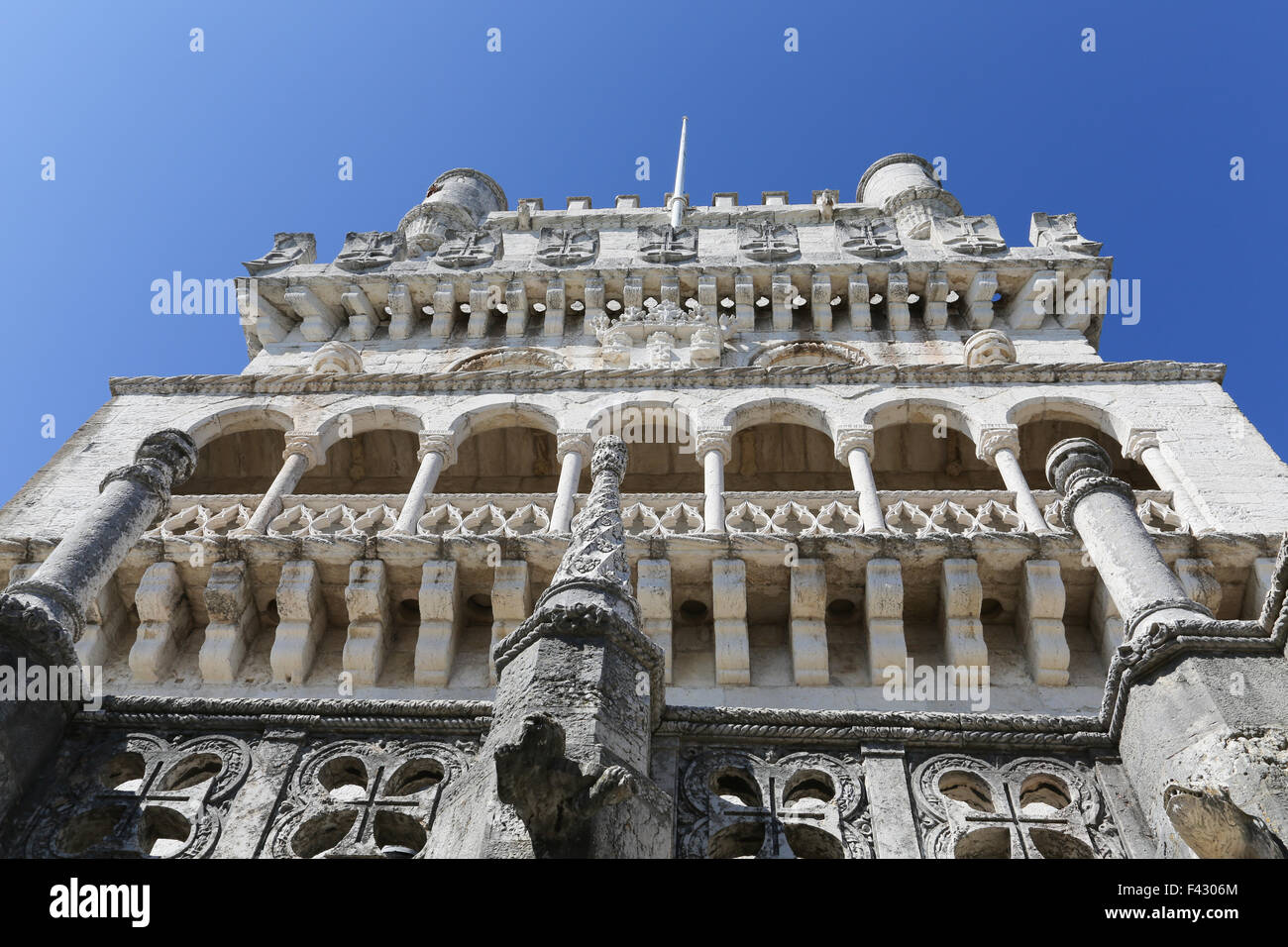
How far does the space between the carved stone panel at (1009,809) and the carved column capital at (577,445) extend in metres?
7.29

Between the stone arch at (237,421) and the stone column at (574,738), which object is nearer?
the stone column at (574,738)

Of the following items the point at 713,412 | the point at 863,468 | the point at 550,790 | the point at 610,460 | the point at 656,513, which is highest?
the point at 713,412

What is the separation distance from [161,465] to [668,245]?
495 inches

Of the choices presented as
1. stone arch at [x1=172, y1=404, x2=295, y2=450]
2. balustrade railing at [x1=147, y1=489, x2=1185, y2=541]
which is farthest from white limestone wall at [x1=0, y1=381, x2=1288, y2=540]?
balustrade railing at [x1=147, y1=489, x2=1185, y2=541]

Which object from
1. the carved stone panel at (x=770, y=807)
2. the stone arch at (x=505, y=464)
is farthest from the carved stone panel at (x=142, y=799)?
the stone arch at (x=505, y=464)

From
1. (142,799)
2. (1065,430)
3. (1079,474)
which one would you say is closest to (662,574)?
(1079,474)

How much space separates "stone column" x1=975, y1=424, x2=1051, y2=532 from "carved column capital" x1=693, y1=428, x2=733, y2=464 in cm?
308

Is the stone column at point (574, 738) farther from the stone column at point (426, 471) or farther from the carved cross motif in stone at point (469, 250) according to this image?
the carved cross motif in stone at point (469, 250)

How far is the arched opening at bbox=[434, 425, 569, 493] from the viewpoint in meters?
15.9

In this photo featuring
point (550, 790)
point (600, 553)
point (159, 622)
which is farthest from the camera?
point (159, 622)

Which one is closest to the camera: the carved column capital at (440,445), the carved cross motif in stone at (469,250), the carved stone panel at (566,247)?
the carved column capital at (440,445)

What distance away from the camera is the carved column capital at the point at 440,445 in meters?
14.1

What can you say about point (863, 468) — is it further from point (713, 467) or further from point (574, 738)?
point (574, 738)

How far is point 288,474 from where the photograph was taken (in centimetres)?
1352
